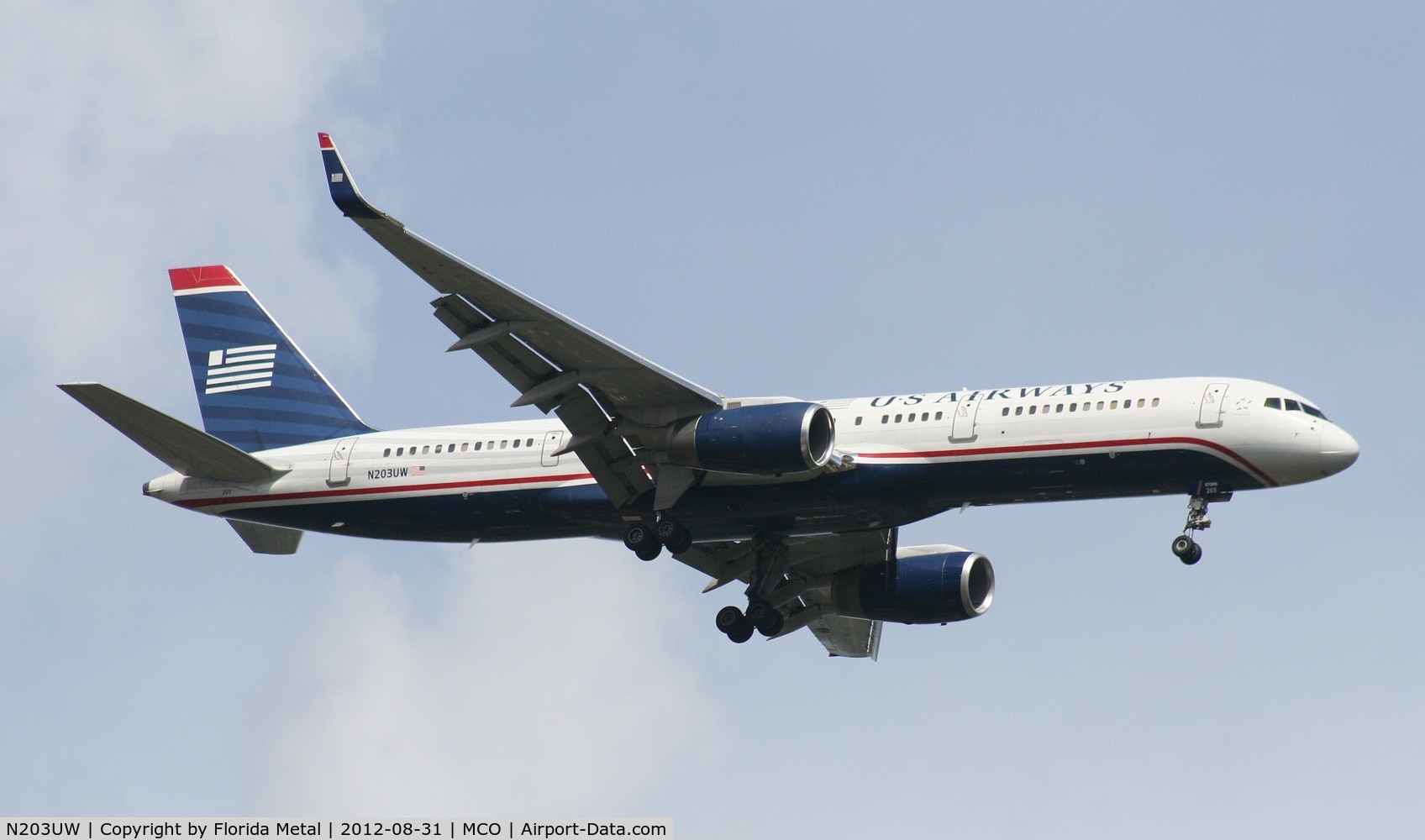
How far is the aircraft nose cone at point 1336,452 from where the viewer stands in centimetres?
3447

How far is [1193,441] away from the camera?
1367 inches

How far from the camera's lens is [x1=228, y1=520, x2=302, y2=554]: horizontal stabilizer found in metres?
41.8

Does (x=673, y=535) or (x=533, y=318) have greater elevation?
(x=533, y=318)

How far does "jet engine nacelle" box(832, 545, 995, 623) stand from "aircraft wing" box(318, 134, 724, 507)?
666 centimetres

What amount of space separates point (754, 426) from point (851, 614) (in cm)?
879

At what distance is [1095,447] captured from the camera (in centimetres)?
3494

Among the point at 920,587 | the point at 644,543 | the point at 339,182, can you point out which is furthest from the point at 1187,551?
the point at 339,182

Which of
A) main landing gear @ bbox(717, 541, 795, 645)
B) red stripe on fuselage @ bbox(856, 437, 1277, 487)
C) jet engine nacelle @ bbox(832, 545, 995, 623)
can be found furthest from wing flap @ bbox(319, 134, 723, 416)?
jet engine nacelle @ bbox(832, 545, 995, 623)

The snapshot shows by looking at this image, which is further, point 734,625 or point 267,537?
point 267,537

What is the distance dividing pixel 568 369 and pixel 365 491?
21.2 feet

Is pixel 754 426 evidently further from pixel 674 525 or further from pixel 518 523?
pixel 518 523

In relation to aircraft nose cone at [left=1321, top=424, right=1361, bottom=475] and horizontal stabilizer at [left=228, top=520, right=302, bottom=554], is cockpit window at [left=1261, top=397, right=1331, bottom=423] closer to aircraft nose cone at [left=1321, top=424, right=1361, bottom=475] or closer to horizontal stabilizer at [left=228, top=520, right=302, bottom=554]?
aircraft nose cone at [left=1321, top=424, right=1361, bottom=475]

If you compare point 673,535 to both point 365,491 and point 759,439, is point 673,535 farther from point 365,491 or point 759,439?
point 365,491

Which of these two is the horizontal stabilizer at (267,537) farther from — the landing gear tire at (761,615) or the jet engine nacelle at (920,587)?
the jet engine nacelle at (920,587)
